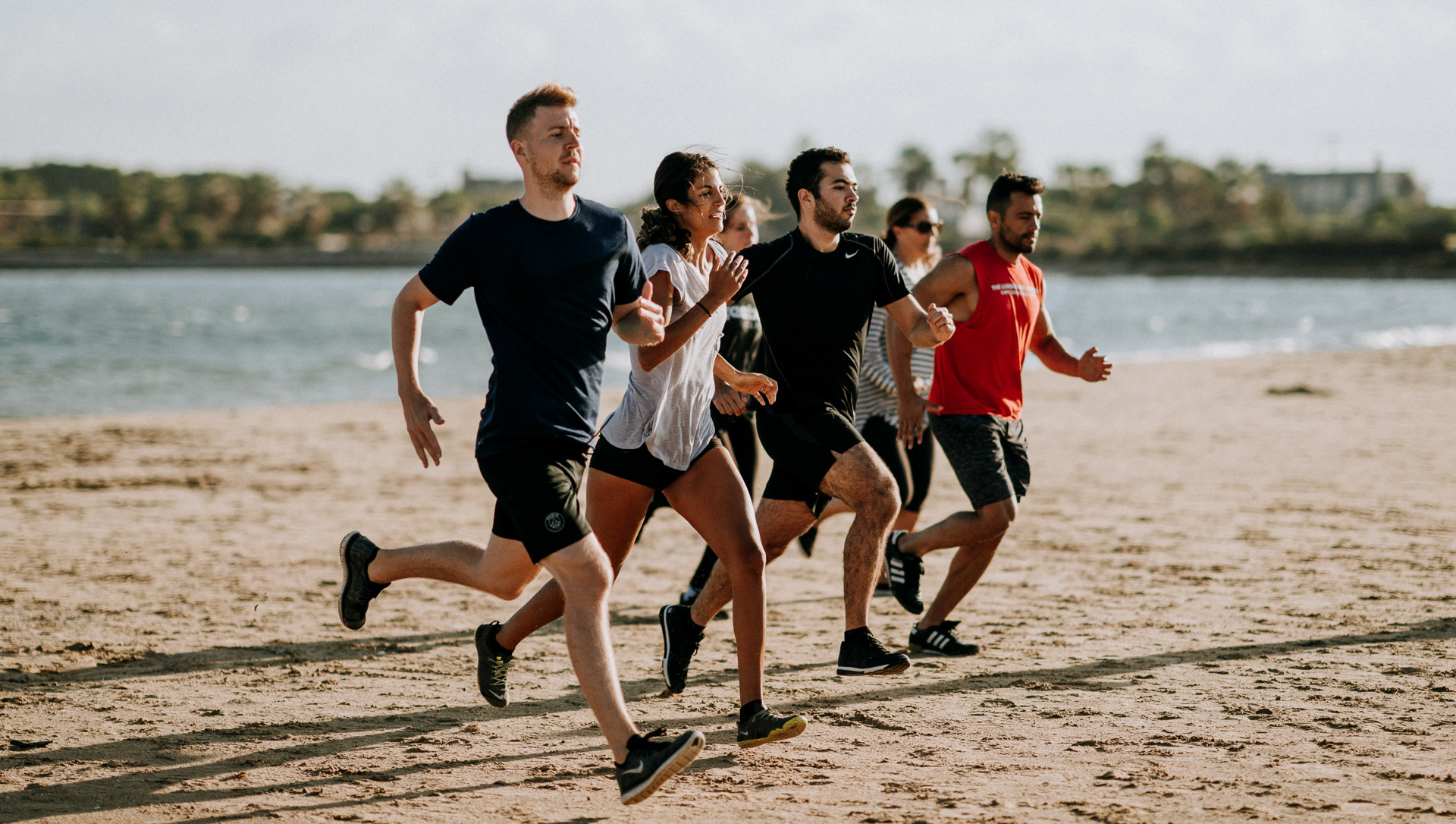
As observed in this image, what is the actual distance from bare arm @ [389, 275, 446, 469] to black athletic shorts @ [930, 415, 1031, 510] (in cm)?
266

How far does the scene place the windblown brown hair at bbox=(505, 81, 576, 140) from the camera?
4.08 metres

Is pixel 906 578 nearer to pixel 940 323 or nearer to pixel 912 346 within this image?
pixel 912 346

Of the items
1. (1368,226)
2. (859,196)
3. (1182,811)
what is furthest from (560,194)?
(1368,226)

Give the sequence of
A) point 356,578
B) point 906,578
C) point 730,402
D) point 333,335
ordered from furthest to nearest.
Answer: point 333,335 → point 906,578 → point 730,402 → point 356,578

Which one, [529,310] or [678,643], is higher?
[529,310]

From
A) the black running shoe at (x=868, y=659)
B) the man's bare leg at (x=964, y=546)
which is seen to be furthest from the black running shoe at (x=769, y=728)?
the man's bare leg at (x=964, y=546)

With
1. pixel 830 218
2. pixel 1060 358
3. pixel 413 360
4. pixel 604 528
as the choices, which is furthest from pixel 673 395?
pixel 1060 358

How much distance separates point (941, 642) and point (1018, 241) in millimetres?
1901

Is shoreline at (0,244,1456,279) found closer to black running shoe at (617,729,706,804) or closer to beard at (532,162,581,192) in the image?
beard at (532,162,581,192)

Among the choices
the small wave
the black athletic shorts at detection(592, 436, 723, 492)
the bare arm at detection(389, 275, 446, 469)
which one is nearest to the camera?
the bare arm at detection(389, 275, 446, 469)

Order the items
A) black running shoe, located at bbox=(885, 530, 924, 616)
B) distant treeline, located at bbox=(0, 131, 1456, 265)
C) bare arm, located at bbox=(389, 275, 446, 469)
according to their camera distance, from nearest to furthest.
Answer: bare arm, located at bbox=(389, 275, 446, 469) → black running shoe, located at bbox=(885, 530, 924, 616) → distant treeline, located at bbox=(0, 131, 1456, 265)

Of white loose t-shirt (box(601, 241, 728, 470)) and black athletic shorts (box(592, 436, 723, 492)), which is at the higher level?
white loose t-shirt (box(601, 241, 728, 470))

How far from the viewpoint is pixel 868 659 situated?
4.87 metres

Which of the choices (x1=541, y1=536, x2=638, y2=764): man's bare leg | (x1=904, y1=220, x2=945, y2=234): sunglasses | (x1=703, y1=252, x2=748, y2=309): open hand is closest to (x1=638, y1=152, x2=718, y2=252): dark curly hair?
(x1=703, y1=252, x2=748, y2=309): open hand
